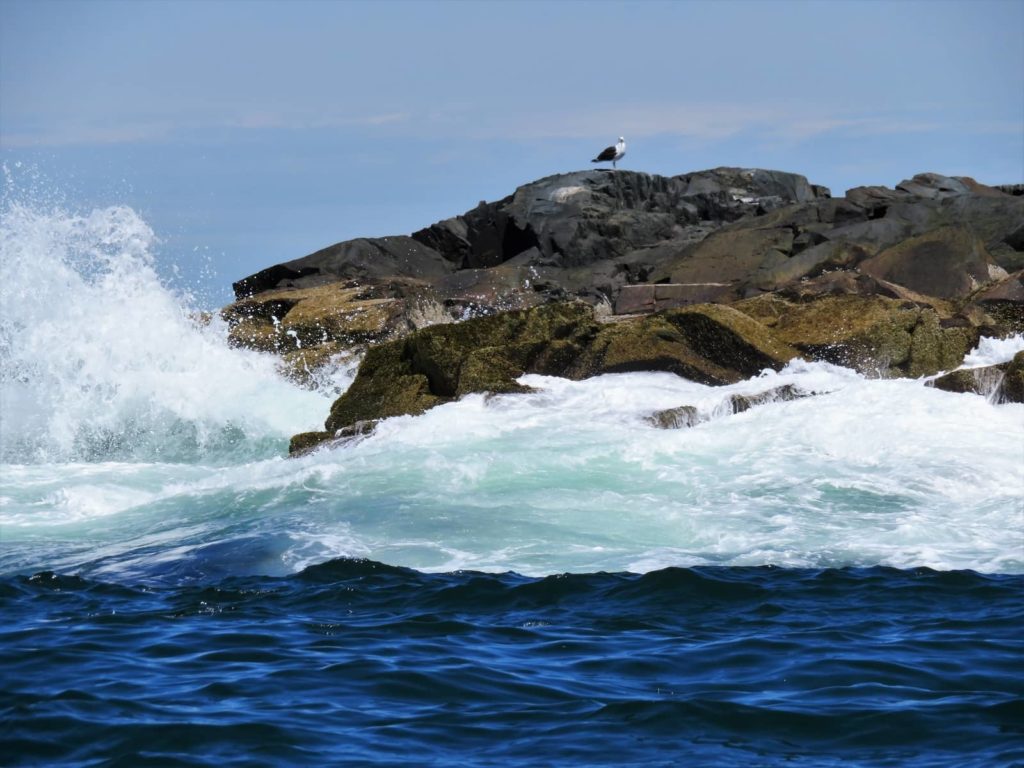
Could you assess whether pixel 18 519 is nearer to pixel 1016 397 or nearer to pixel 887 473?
pixel 887 473

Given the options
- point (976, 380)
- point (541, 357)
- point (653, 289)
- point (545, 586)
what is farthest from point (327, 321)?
point (545, 586)

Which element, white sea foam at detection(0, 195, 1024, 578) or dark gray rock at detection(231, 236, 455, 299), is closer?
white sea foam at detection(0, 195, 1024, 578)

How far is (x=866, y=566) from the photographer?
32.1ft

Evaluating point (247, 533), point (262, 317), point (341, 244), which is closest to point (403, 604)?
point (247, 533)

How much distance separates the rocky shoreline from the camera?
17.7 m

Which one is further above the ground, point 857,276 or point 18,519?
point 857,276

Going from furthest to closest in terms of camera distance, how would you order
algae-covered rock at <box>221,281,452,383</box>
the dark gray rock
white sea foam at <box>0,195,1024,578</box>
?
1. the dark gray rock
2. algae-covered rock at <box>221,281,452,383</box>
3. white sea foam at <box>0,195,1024,578</box>

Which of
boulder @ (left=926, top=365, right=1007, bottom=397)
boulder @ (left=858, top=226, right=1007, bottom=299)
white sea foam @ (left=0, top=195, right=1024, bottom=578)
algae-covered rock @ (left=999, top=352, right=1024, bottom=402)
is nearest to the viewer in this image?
white sea foam @ (left=0, top=195, right=1024, bottom=578)

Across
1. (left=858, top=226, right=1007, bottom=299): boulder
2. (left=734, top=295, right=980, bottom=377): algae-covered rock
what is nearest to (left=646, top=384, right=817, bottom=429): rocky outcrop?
(left=734, top=295, right=980, bottom=377): algae-covered rock

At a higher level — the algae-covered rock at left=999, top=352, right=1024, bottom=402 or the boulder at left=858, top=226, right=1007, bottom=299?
the boulder at left=858, top=226, right=1007, bottom=299

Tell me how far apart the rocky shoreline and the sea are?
672 mm

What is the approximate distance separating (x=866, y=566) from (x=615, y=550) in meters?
1.92

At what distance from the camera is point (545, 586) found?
9250 millimetres

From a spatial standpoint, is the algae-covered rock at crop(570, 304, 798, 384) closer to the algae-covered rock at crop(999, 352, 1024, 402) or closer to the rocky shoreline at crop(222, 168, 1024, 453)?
the rocky shoreline at crop(222, 168, 1024, 453)
